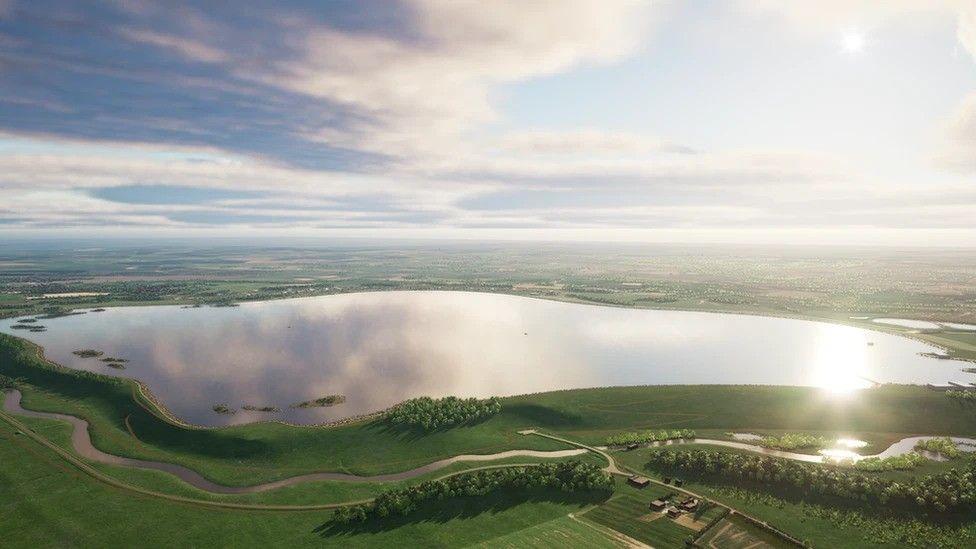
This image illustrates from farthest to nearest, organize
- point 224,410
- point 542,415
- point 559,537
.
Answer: point 224,410
point 542,415
point 559,537

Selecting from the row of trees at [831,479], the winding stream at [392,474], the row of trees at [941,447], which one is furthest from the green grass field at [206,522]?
the row of trees at [941,447]

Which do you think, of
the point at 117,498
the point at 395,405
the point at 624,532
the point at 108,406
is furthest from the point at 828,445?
the point at 108,406

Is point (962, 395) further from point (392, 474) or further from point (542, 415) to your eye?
point (392, 474)

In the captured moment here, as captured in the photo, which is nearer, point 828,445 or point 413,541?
point 413,541

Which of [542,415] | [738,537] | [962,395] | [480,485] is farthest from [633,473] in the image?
[962,395]

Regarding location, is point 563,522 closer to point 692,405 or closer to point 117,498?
point 692,405
